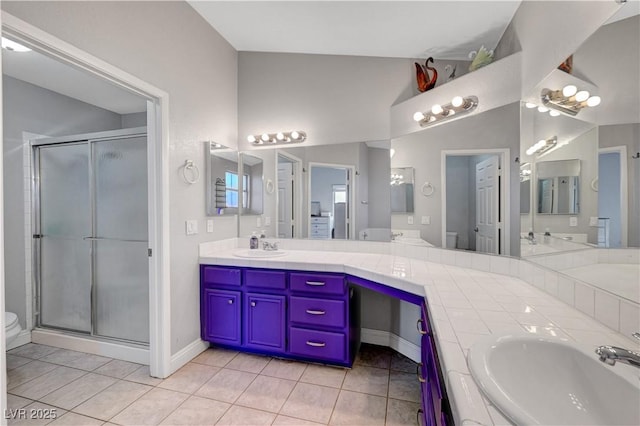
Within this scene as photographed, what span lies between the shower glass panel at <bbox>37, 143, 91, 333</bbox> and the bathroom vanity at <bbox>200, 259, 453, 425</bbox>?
1.16 m

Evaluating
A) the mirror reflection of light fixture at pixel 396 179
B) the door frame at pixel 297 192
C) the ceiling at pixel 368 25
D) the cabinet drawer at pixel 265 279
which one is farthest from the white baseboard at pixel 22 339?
the mirror reflection of light fixture at pixel 396 179

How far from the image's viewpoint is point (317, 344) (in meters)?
2.11

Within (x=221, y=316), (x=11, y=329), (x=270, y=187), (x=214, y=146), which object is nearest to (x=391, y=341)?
(x=221, y=316)

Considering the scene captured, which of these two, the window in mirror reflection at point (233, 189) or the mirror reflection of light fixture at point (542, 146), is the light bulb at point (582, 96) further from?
the window in mirror reflection at point (233, 189)

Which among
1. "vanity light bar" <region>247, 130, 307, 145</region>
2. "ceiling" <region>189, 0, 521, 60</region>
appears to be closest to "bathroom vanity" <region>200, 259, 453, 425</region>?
"vanity light bar" <region>247, 130, 307, 145</region>

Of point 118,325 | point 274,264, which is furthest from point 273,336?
point 118,325

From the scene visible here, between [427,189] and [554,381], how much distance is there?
5.12 ft

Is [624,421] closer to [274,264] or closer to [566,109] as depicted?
[566,109]

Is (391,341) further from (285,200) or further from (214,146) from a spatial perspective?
(214,146)

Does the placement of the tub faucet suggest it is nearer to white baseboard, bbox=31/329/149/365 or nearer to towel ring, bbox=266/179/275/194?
towel ring, bbox=266/179/275/194

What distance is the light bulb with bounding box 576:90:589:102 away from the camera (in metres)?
1.14

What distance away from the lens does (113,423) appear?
1.59 meters

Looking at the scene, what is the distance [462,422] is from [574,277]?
3.32 feet

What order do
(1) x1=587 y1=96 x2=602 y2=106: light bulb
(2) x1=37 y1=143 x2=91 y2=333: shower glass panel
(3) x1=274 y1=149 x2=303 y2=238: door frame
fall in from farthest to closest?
1. (3) x1=274 y1=149 x2=303 y2=238: door frame
2. (2) x1=37 y1=143 x2=91 y2=333: shower glass panel
3. (1) x1=587 y1=96 x2=602 y2=106: light bulb
